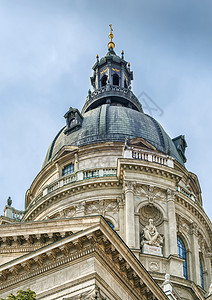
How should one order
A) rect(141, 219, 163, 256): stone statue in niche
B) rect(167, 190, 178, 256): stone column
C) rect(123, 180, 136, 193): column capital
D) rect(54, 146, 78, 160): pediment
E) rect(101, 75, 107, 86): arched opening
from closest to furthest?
rect(141, 219, 163, 256): stone statue in niche < rect(167, 190, 178, 256): stone column < rect(123, 180, 136, 193): column capital < rect(54, 146, 78, 160): pediment < rect(101, 75, 107, 86): arched opening

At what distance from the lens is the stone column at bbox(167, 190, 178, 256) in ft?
137

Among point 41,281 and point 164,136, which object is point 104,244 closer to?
point 41,281

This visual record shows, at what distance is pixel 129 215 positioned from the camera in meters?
42.7

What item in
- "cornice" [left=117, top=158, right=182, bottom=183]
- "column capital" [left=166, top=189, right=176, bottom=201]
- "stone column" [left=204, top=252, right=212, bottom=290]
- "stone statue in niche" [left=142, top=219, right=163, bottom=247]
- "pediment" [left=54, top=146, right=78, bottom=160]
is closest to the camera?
"stone statue in niche" [left=142, top=219, right=163, bottom=247]

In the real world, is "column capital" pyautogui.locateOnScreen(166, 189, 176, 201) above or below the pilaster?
above

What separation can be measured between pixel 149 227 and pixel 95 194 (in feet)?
15.4

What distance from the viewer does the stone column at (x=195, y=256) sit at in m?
43.2

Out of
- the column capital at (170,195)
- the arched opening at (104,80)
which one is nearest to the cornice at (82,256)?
the column capital at (170,195)

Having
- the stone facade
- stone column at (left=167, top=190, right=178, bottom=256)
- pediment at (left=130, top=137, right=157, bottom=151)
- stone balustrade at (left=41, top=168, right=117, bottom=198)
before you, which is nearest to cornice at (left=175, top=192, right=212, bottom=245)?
the stone facade

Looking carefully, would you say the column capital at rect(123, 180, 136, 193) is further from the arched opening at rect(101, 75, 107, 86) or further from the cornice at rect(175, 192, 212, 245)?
the arched opening at rect(101, 75, 107, 86)

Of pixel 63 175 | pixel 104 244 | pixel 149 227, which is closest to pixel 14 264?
pixel 104 244

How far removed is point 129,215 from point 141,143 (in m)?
7.24

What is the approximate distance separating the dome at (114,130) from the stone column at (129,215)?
19.5 feet

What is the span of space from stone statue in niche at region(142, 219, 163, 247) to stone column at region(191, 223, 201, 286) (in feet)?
10.3
